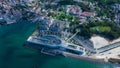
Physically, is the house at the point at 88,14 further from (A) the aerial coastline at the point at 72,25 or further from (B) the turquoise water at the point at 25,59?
(B) the turquoise water at the point at 25,59

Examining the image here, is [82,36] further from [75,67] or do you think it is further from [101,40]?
[75,67]

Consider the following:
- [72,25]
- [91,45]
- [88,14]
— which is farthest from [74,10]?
[91,45]

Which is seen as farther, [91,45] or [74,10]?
[74,10]

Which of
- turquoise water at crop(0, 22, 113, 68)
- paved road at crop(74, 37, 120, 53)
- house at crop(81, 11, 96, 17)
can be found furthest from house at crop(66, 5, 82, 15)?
turquoise water at crop(0, 22, 113, 68)

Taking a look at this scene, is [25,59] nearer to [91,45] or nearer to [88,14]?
[91,45]

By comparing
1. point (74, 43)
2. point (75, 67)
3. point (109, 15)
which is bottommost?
point (75, 67)

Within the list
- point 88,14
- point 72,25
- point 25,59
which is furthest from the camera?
point 88,14

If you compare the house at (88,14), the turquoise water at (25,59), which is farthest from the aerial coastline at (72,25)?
the turquoise water at (25,59)

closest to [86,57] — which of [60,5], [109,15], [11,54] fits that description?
[11,54]

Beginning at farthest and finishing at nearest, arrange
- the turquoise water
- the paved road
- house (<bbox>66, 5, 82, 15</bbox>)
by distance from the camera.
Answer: house (<bbox>66, 5, 82, 15</bbox>), the paved road, the turquoise water

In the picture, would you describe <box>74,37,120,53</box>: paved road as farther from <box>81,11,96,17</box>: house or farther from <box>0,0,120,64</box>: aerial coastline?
<box>81,11,96,17</box>: house

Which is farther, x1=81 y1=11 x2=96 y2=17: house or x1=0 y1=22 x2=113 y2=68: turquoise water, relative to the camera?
x1=81 y1=11 x2=96 y2=17: house
